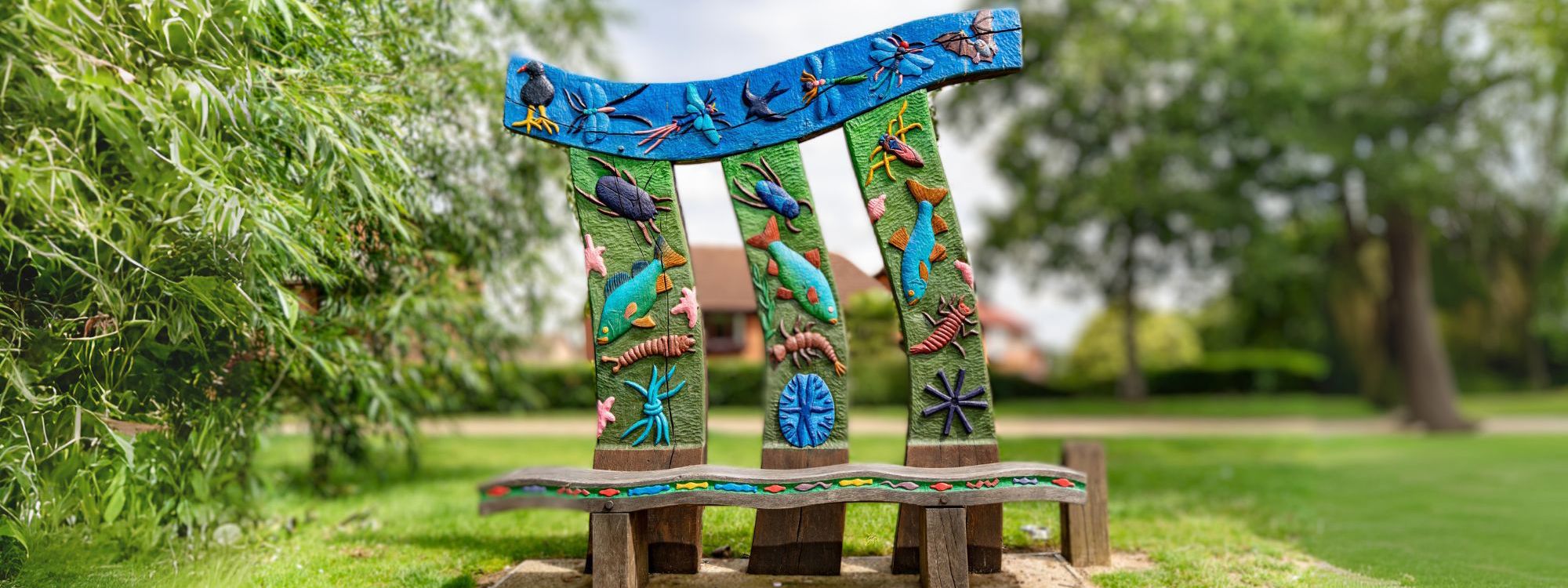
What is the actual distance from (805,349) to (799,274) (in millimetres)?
323

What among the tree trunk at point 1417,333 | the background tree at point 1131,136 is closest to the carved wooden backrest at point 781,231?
the background tree at point 1131,136

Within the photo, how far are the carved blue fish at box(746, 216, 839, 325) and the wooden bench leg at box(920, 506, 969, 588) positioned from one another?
3.02 ft

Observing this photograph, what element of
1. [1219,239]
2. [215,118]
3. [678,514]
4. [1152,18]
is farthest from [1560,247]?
[215,118]

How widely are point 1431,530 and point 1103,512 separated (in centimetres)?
269

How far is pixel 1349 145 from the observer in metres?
14.2

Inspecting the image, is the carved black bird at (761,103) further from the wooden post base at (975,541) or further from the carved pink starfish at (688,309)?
the wooden post base at (975,541)

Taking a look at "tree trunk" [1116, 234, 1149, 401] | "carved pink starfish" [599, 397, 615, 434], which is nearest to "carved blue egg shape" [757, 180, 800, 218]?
"carved pink starfish" [599, 397, 615, 434]

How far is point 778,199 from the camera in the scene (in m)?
4.18

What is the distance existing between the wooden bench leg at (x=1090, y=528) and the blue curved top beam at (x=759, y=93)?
2117 millimetres

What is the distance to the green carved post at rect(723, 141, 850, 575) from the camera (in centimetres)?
416

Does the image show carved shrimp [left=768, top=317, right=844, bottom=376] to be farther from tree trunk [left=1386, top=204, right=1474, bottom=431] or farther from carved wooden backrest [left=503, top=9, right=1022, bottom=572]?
tree trunk [left=1386, top=204, right=1474, bottom=431]

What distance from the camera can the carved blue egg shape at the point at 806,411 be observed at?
4.15 metres

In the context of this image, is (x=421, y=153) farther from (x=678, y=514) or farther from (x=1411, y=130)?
(x=1411, y=130)

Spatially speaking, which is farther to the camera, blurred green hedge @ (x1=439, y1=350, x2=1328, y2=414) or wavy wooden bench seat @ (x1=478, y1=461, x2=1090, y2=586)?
blurred green hedge @ (x1=439, y1=350, x2=1328, y2=414)
